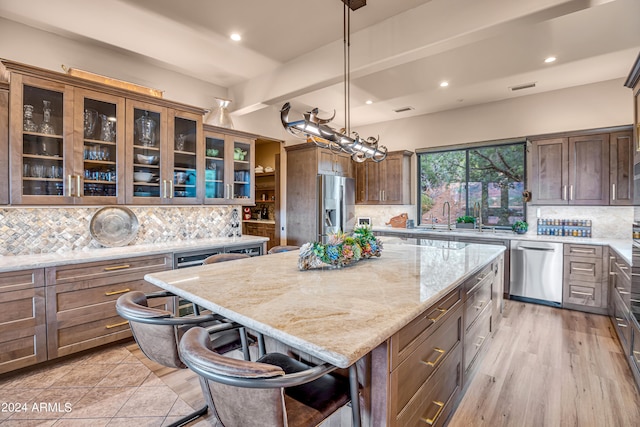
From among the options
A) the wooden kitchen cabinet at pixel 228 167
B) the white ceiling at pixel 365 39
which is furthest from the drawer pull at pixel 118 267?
the white ceiling at pixel 365 39

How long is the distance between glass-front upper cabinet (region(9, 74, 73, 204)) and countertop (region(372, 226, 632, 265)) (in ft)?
15.4

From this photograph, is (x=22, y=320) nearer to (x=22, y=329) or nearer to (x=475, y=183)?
(x=22, y=329)

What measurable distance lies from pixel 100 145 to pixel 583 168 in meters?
5.84

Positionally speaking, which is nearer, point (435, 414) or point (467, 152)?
point (435, 414)

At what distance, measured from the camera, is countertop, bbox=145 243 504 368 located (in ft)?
3.47

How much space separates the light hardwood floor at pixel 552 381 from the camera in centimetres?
198

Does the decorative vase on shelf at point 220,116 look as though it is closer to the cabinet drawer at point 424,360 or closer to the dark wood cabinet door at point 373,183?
the dark wood cabinet door at point 373,183

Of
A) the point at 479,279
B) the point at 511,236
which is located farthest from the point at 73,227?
the point at 511,236

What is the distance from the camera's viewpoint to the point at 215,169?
3984mm

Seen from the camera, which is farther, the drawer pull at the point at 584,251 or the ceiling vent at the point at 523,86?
the ceiling vent at the point at 523,86

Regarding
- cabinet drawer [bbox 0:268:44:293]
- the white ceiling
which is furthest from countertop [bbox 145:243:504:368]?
the white ceiling

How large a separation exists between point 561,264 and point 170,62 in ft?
18.4

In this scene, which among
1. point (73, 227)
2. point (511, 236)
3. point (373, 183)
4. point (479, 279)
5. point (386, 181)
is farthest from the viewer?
point (373, 183)

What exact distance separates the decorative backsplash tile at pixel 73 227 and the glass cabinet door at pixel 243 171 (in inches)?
19.4
